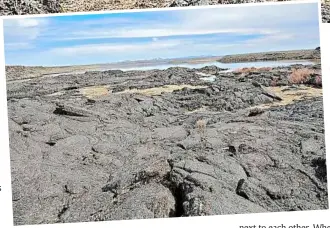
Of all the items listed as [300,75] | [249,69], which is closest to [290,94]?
[300,75]

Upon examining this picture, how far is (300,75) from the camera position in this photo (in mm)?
4762

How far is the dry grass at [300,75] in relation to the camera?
15.5 feet

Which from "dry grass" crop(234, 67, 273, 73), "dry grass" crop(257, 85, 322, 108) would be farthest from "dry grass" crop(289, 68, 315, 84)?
"dry grass" crop(234, 67, 273, 73)

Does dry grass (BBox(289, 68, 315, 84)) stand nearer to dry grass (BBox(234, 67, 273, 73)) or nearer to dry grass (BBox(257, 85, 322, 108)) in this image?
dry grass (BBox(257, 85, 322, 108))

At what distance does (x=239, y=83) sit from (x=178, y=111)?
0.64 meters

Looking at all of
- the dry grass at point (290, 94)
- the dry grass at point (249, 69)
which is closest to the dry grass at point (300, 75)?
the dry grass at point (290, 94)

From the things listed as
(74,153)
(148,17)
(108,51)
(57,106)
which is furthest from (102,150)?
(148,17)

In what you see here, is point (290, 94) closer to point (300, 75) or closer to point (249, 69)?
point (300, 75)

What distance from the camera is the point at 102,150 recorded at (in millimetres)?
4578

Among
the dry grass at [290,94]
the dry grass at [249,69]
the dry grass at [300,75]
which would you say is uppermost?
the dry grass at [249,69]

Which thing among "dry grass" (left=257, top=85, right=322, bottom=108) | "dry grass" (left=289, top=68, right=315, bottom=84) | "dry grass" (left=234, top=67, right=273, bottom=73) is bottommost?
"dry grass" (left=257, top=85, right=322, bottom=108)

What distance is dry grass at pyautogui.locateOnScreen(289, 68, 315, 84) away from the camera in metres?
4.71

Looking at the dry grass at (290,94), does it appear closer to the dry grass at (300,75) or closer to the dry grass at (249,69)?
the dry grass at (300,75)

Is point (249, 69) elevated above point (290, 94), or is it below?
above
